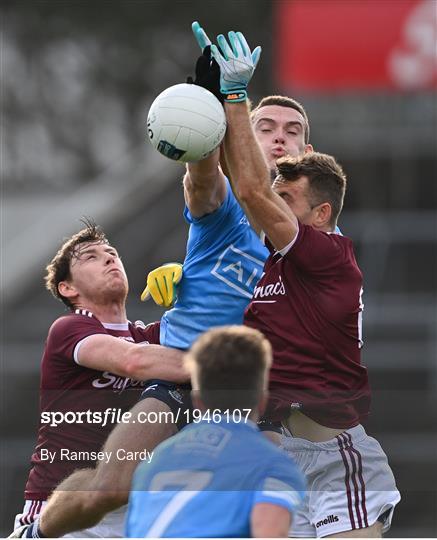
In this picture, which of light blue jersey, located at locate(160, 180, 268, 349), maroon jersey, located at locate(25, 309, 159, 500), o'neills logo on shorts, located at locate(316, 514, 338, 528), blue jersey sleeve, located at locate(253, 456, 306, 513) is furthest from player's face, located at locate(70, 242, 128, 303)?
blue jersey sleeve, located at locate(253, 456, 306, 513)

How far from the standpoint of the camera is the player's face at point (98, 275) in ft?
23.2

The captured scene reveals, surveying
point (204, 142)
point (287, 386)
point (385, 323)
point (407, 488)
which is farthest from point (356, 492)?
point (385, 323)

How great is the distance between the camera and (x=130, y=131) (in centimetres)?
2848

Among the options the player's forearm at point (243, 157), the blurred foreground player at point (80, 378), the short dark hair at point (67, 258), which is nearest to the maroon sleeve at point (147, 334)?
the blurred foreground player at point (80, 378)

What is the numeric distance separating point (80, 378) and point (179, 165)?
1641cm

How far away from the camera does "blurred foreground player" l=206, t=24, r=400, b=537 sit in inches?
240

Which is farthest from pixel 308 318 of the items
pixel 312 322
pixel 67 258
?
pixel 67 258

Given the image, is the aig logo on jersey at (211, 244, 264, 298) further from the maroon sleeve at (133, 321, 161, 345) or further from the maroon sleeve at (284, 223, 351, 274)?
the maroon sleeve at (133, 321, 161, 345)

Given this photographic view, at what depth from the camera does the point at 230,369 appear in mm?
4742

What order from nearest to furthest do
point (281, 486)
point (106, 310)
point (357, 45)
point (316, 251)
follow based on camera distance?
point (281, 486), point (316, 251), point (106, 310), point (357, 45)

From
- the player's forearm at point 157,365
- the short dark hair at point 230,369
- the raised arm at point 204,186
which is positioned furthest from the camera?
the player's forearm at point 157,365

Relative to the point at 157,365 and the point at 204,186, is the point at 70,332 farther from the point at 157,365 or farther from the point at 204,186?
the point at 204,186
